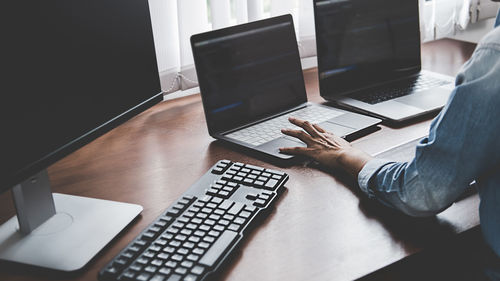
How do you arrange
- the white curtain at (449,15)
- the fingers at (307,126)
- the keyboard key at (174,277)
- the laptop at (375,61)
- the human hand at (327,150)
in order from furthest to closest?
the white curtain at (449,15)
the laptop at (375,61)
the fingers at (307,126)
the human hand at (327,150)
the keyboard key at (174,277)

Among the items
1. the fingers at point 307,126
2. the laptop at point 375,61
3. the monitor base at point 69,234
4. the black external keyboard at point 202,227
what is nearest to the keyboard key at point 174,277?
the black external keyboard at point 202,227

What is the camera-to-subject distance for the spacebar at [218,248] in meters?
0.76

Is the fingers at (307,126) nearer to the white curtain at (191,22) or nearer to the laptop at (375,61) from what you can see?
the laptop at (375,61)

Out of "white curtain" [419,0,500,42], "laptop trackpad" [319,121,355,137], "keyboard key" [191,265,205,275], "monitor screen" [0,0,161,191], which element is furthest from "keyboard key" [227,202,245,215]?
"white curtain" [419,0,500,42]

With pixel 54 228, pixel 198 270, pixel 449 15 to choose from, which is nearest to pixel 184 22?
pixel 54 228

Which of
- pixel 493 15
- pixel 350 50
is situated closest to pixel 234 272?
pixel 350 50

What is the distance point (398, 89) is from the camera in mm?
1455

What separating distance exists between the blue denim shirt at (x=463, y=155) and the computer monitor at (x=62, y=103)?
473mm

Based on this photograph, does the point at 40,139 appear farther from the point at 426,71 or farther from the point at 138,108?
the point at 426,71

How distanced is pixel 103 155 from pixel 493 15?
1658 millimetres

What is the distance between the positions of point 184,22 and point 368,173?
736 mm

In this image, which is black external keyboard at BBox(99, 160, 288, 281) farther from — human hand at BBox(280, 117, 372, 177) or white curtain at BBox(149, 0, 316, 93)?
white curtain at BBox(149, 0, 316, 93)

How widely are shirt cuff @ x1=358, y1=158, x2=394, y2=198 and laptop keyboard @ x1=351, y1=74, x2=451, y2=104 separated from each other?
452 millimetres

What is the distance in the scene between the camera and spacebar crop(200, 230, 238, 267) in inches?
29.9
